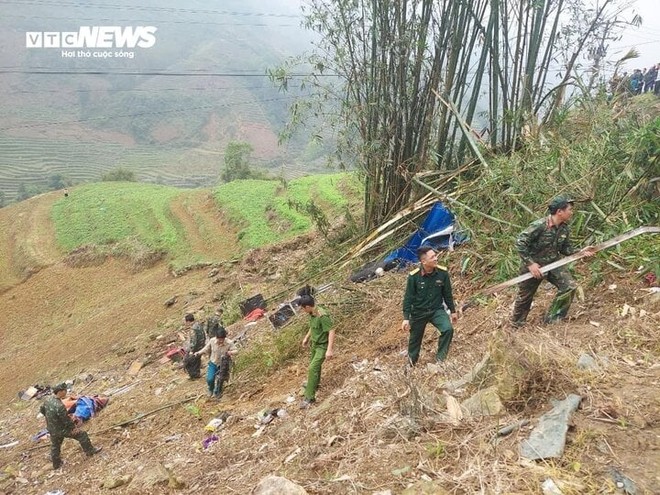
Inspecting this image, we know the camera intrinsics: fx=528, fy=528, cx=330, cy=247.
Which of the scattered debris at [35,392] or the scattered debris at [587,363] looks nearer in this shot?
the scattered debris at [587,363]

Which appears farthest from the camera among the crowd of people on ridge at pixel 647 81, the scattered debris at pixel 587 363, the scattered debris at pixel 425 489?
the crowd of people on ridge at pixel 647 81

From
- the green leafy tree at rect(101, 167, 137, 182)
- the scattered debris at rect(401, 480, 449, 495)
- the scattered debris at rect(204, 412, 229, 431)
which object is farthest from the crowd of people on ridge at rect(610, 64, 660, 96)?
the green leafy tree at rect(101, 167, 137, 182)

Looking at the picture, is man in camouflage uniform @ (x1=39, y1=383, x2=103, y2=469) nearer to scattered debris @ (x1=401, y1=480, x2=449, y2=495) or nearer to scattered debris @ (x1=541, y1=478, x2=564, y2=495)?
scattered debris @ (x1=401, y1=480, x2=449, y2=495)

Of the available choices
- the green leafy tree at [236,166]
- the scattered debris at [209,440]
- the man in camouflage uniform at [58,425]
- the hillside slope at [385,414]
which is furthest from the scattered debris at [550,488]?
the green leafy tree at [236,166]

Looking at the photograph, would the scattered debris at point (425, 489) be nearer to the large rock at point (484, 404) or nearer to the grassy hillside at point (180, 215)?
the large rock at point (484, 404)

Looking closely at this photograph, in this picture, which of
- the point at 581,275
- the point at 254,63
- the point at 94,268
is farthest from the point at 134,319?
the point at 254,63

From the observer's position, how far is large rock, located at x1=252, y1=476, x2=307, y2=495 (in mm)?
2898

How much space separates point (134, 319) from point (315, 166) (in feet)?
173

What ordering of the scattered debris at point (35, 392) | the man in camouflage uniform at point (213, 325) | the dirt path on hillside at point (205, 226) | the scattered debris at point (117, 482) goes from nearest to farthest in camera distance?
the scattered debris at point (117, 482) < the man in camouflage uniform at point (213, 325) < the scattered debris at point (35, 392) < the dirt path on hillside at point (205, 226)

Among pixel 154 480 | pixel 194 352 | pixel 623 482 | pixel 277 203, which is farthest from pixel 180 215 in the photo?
pixel 623 482

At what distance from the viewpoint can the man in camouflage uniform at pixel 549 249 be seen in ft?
13.4

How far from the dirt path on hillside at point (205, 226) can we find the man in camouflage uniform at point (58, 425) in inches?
372

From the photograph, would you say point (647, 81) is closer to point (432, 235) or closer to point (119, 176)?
point (432, 235)

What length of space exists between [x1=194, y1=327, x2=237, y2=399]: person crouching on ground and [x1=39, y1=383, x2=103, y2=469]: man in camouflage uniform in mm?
1489
